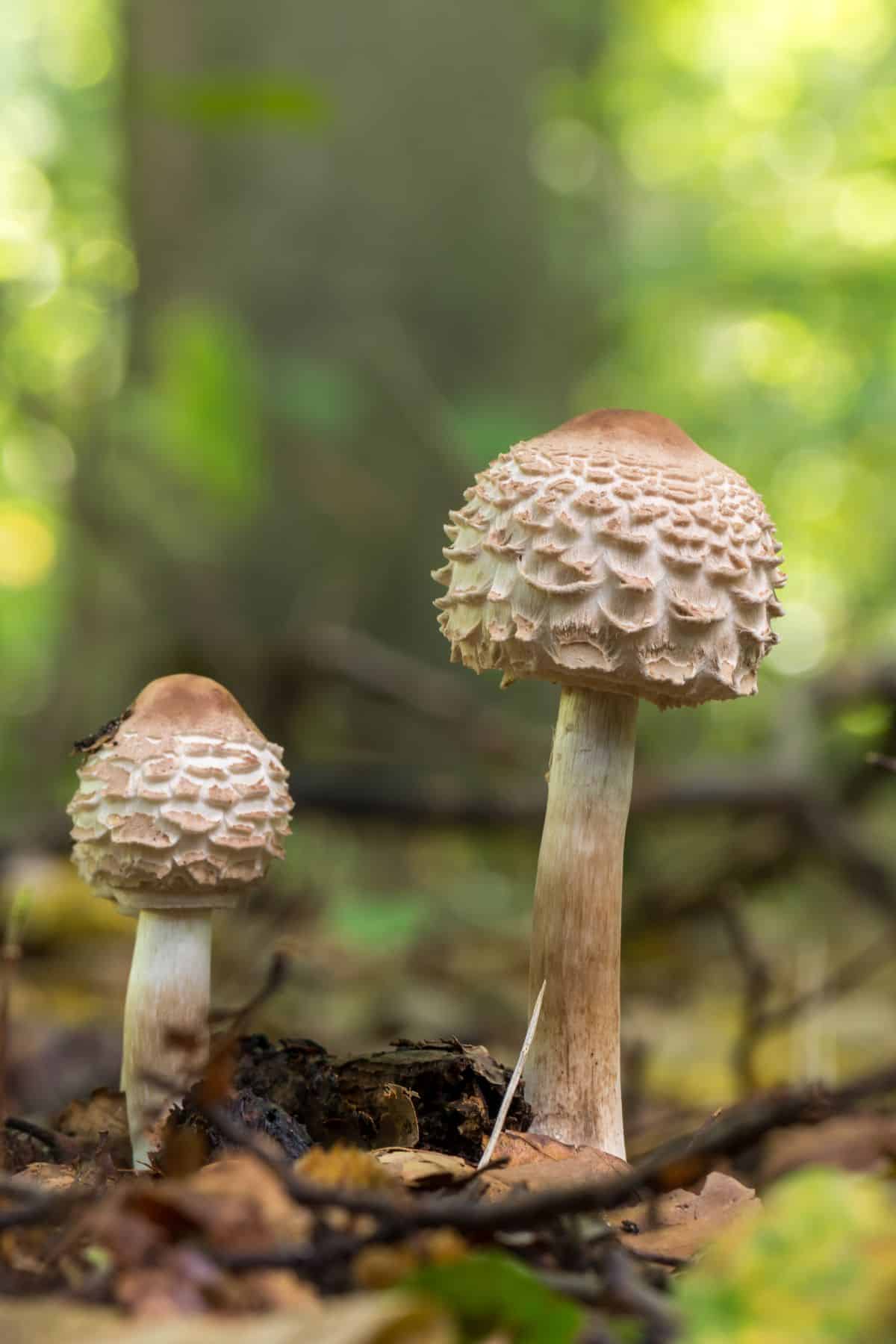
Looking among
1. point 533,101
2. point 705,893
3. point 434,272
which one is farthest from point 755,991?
point 533,101

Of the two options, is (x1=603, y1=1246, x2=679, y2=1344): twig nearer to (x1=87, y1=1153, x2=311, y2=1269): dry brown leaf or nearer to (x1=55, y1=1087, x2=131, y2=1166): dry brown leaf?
(x1=87, y1=1153, x2=311, y2=1269): dry brown leaf

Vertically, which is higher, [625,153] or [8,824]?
[625,153]

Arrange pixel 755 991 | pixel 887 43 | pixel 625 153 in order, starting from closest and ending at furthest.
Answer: pixel 755 991
pixel 887 43
pixel 625 153

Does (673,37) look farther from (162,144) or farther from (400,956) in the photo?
(400,956)

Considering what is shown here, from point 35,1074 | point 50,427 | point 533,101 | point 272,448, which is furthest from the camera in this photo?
point 533,101

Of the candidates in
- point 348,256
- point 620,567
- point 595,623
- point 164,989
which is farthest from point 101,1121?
point 348,256

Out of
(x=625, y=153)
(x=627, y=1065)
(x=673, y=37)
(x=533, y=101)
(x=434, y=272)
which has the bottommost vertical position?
(x=627, y=1065)

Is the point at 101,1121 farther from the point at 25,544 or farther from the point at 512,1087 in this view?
the point at 25,544
